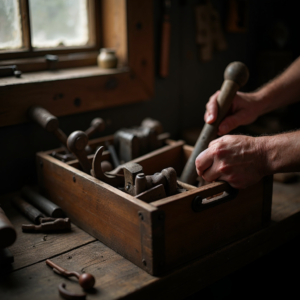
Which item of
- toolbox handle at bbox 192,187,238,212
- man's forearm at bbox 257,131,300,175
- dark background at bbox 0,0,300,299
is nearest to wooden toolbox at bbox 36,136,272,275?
toolbox handle at bbox 192,187,238,212

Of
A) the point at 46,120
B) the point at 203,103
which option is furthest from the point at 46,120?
the point at 203,103

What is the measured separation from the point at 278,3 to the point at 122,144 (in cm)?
153

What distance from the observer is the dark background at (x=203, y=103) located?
4.97ft

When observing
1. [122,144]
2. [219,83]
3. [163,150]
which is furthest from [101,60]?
[219,83]

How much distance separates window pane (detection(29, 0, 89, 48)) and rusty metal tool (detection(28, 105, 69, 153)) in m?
0.39

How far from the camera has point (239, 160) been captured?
1.06 m

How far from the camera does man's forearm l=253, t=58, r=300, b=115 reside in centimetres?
152

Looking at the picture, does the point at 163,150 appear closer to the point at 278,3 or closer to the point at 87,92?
the point at 87,92

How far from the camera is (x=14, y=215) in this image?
1.30m

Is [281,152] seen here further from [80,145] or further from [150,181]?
[80,145]

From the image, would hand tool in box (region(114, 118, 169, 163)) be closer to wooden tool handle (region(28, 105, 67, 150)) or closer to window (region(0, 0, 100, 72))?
wooden tool handle (region(28, 105, 67, 150))

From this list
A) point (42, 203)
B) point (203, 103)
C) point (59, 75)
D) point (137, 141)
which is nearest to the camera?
Result: point (42, 203)

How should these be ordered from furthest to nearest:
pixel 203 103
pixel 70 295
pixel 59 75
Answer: pixel 203 103, pixel 59 75, pixel 70 295

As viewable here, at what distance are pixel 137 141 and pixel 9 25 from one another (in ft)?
2.30
